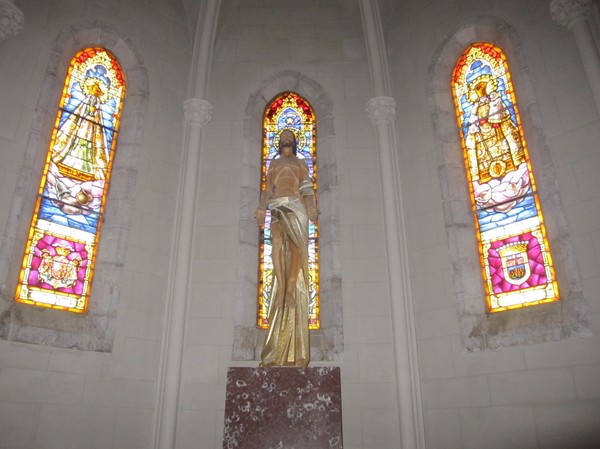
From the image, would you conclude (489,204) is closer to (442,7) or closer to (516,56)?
(516,56)

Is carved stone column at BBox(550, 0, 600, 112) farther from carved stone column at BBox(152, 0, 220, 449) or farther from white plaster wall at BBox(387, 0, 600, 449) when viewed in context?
carved stone column at BBox(152, 0, 220, 449)

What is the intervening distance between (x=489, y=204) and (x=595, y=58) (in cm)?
201

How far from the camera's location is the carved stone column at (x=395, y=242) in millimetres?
5965

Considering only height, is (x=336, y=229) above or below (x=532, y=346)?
above

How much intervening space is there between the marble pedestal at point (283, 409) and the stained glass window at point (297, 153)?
264cm

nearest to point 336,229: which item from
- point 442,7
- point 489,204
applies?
point 489,204

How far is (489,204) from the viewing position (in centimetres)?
667

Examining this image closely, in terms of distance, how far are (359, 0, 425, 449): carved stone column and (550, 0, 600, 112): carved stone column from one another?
235 cm

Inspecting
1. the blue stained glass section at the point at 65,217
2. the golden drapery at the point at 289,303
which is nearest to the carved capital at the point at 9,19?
the blue stained glass section at the point at 65,217

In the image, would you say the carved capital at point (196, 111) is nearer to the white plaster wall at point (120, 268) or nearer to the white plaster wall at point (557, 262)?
the white plaster wall at point (120, 268)

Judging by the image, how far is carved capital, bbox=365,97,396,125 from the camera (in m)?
7.60

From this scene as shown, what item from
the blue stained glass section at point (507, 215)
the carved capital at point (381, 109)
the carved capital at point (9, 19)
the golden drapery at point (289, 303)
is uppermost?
the carved capital at point (9, 19)

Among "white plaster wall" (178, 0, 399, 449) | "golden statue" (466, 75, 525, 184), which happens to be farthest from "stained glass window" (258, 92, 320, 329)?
"golden statue" (466, 75, 525, 184)

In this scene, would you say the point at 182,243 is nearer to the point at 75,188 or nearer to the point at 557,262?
the point at 75,188
